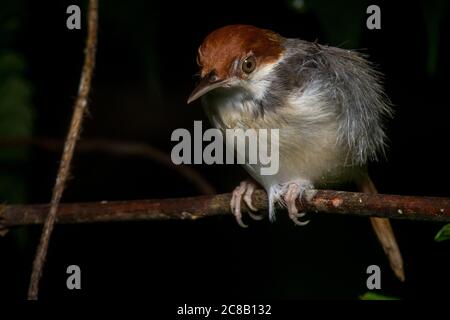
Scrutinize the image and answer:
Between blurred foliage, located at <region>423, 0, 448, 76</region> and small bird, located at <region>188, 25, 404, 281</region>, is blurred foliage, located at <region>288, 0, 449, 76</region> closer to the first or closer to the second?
blurred foliage, located at <region>423, 0, 448, 76</region>

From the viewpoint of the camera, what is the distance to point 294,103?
2475 millimetres

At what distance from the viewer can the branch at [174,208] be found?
2004mm

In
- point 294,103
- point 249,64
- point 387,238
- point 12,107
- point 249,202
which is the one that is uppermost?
point 12,107

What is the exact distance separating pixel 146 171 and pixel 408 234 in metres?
1.45

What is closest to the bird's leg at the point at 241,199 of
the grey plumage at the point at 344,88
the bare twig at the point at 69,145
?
the grey plumage at the point at 344,88

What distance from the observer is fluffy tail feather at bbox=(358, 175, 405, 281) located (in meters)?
2.79

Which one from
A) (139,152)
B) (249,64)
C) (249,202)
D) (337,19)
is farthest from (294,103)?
(139,152)

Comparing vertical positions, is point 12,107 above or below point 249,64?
above

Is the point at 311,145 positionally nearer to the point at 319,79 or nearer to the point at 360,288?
the point at 319,79

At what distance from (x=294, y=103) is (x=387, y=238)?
0.72 m

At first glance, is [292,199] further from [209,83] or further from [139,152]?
[139,152]

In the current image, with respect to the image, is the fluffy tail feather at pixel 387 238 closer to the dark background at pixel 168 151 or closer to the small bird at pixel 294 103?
the small bird at pixel 294 103

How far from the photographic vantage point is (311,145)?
98.7 inches

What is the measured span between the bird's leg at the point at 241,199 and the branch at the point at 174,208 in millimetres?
25
